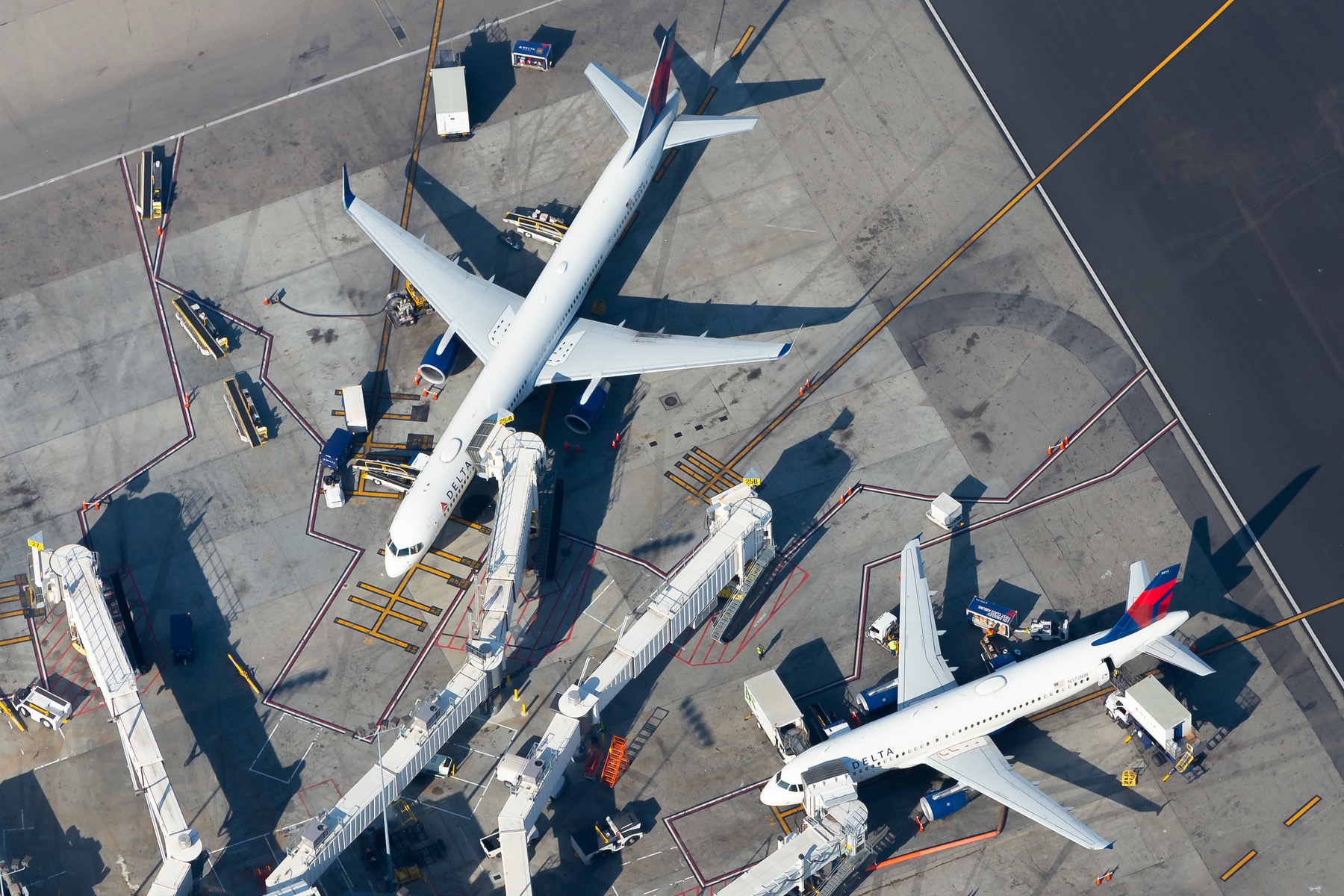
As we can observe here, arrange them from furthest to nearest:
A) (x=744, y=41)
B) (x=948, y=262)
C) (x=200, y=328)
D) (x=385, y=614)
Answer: (x=744, y=41) → (x=948, y=262) → (x=200, y=328) → (x=385, y=614)

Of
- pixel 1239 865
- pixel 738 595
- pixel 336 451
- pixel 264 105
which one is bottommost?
pixel 1239 865

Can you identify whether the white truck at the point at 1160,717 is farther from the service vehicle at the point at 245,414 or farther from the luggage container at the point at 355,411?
the service vehicle at the point at 245,414

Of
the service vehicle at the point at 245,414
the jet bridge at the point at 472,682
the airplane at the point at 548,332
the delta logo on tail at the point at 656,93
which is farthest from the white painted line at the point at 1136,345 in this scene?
the service vehicle at the point at 245,414

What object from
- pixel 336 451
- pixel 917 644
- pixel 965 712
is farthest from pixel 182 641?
pixel 965 712

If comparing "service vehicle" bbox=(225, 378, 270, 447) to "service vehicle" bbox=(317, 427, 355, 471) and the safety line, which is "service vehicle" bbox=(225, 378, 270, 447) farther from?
the safety line

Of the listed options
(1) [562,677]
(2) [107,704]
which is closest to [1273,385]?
(1) [562,677]

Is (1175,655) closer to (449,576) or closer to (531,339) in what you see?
(531,339)
